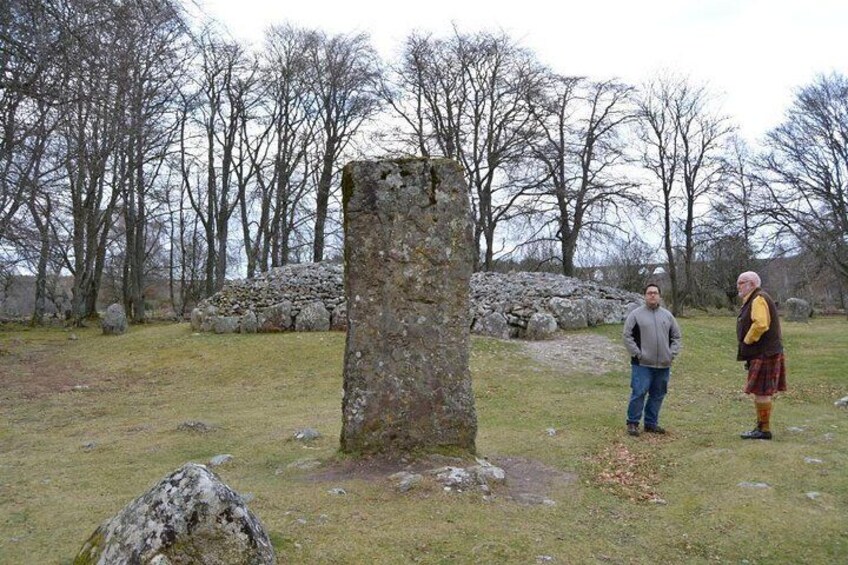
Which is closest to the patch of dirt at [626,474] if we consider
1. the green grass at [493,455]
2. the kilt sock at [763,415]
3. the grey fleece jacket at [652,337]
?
the green grass at [493,455]

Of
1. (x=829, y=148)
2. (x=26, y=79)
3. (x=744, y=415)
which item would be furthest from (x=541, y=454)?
(x=829, y=148)

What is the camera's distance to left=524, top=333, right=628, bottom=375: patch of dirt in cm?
1424

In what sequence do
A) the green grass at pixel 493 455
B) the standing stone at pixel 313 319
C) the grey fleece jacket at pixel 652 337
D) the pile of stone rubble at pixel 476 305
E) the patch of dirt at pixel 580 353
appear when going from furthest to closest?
1. the standing stone at pixel 313 319
2. the pile of stone rubble at pixel 476 305
3. the patch of dirt at pixel 580 353
4. the grey fleece jacket at pixel 652 337
5. the green grass at pixel 493 455

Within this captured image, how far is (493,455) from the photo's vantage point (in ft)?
23.9

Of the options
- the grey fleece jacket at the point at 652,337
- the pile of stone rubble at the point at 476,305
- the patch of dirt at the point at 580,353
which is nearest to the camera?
the grey fleece jacket at the point at 652,337

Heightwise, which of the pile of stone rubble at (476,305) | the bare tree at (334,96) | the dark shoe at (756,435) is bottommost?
the dark shoe at (756,435)

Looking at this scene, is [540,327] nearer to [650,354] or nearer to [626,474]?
[650,354]

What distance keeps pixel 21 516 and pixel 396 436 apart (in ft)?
10.3

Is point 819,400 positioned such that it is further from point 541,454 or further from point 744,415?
point 541,454

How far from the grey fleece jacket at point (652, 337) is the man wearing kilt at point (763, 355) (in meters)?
0.87

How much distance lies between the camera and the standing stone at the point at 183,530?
337 cm

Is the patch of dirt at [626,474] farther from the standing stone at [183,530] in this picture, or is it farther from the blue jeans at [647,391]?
the standing stone at [183,530]

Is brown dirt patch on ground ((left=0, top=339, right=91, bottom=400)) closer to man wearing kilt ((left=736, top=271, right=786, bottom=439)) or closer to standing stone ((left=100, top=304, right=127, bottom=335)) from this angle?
standing stone ((left=100, top=304, right=127, bottom=335))

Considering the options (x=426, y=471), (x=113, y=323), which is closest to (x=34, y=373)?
(x=113, y=323)
